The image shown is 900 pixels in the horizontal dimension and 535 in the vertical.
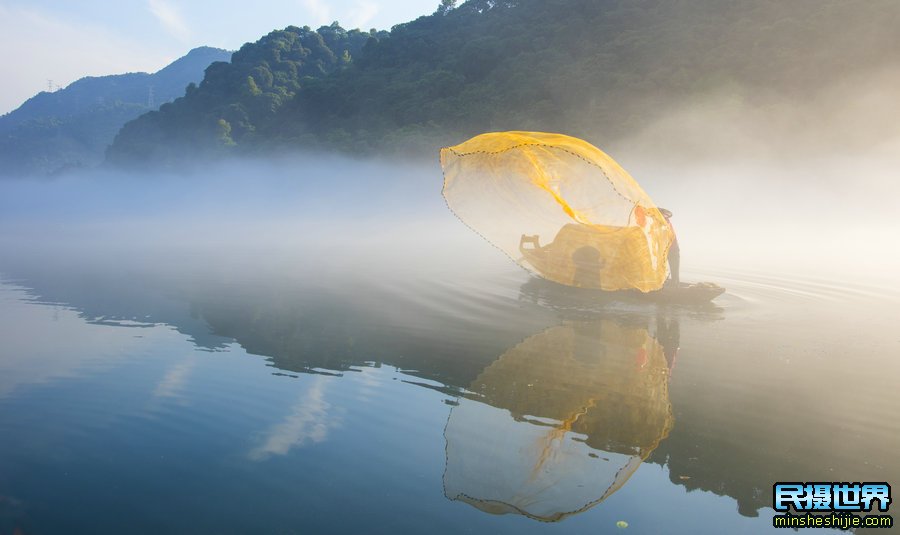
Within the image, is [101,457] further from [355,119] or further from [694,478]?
[355,119]

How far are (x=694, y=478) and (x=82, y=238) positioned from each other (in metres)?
33.3

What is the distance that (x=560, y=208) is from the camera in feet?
49.6

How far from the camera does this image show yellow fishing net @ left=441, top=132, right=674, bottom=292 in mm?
13234

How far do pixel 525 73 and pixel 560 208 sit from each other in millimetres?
58828

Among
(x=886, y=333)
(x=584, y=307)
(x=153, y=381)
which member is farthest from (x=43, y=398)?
(x=886, y=333)

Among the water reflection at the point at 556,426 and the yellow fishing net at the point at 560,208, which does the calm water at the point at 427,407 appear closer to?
the water reflection at the point at 556,426

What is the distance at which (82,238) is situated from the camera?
31.6 m

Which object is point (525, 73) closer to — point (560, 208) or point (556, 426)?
point (560, 208)

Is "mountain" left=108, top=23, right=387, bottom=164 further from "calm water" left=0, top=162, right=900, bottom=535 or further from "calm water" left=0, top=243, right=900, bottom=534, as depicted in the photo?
"calm water" left=0, top=243, right=900, bottom=534

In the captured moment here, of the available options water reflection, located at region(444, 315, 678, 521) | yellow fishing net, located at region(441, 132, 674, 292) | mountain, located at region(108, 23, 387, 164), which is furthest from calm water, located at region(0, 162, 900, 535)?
mountain, located at region(108, 23, 387, 164)

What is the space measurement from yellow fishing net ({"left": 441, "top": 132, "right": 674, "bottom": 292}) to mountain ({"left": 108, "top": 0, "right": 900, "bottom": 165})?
145 feet

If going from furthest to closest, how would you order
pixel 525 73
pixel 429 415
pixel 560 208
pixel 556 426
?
1. pixel 525 73
2. pixel 560 208
3. pixel 429 415
4. pixel 556 426

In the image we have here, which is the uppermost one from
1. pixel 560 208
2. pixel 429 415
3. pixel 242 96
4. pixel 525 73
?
pixel 242 96

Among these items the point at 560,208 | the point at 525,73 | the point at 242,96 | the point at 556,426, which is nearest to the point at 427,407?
the point at 556,426
